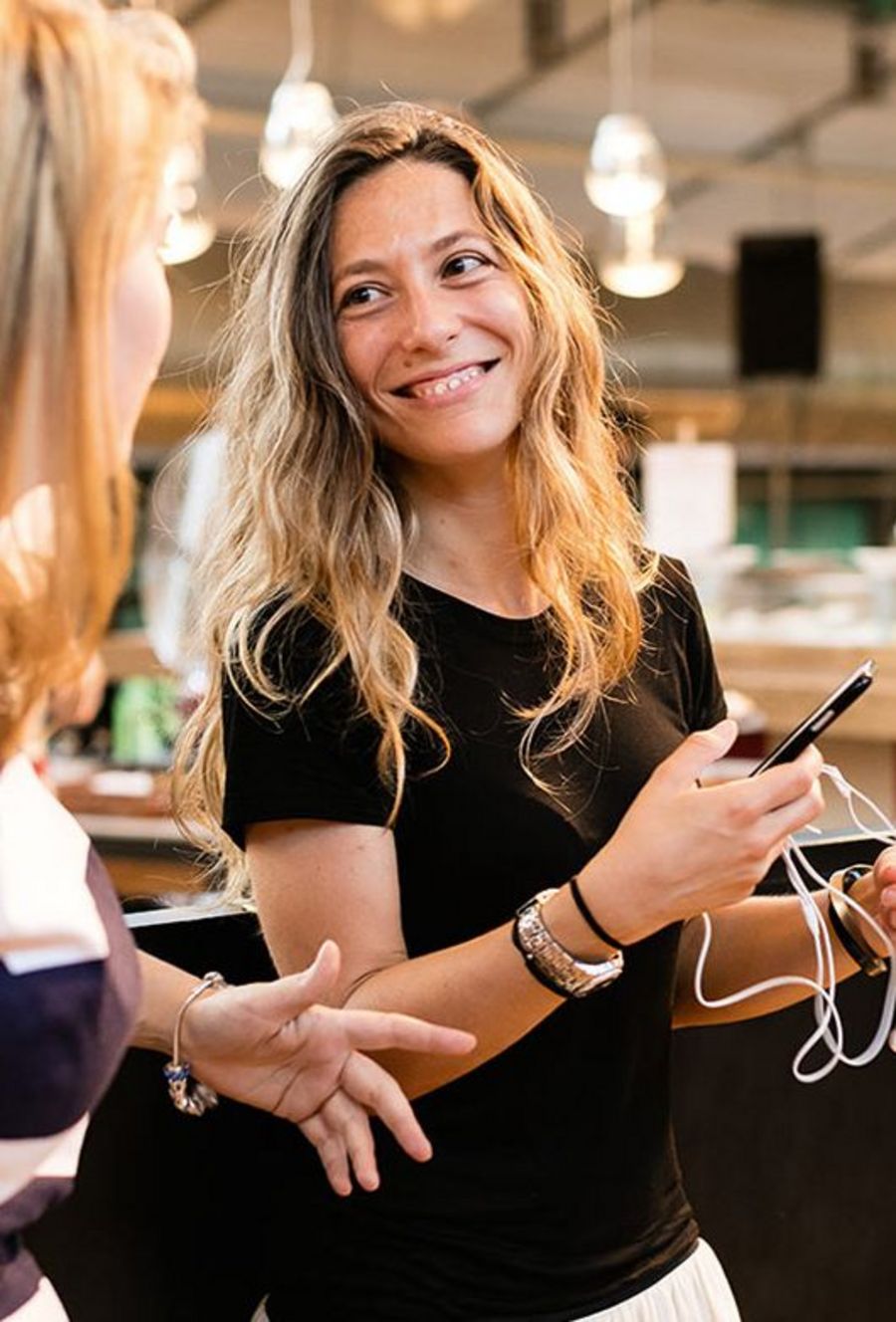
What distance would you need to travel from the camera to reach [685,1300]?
1.47 m

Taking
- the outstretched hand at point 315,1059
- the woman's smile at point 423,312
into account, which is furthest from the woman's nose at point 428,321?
the outstretched hand at point 315,1059

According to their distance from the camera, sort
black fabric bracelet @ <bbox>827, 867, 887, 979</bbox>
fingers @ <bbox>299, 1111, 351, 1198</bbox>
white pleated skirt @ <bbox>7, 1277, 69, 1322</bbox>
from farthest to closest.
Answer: black fabric bracelet @ <bbox>827, 867, 887, 979</bbox>, fingers @ <bbox>299, 1111, 351, 1198</bbox>, white pleated skirt @ <bbox>7, 1277, 69, 1322</bbox>

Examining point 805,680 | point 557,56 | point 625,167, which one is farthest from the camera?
point 557,56

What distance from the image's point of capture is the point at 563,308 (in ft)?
5.35

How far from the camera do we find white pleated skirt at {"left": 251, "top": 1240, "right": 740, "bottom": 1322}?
4.70ft

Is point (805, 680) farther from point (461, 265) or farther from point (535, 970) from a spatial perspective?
point (535, 970)

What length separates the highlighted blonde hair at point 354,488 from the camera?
1491 mm

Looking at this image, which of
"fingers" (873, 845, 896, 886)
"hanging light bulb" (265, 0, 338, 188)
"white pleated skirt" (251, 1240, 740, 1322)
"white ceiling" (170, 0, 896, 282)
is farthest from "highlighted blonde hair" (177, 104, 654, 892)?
"white ceiling" (170, 0, 896, 282)

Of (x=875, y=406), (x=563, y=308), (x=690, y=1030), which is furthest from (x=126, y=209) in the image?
(x=875, y=406)

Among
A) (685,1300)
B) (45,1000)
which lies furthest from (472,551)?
(45,1000)

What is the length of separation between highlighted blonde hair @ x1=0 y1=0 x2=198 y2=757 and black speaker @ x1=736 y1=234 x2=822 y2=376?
10091mm

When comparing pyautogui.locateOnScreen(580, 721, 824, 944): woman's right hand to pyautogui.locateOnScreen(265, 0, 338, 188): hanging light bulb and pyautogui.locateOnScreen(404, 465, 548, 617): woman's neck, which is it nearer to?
pyautogui.locateOnScreen(404, 465, 548, 617): woman's neck

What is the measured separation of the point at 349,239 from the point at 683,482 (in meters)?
3.80

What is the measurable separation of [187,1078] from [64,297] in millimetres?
644
